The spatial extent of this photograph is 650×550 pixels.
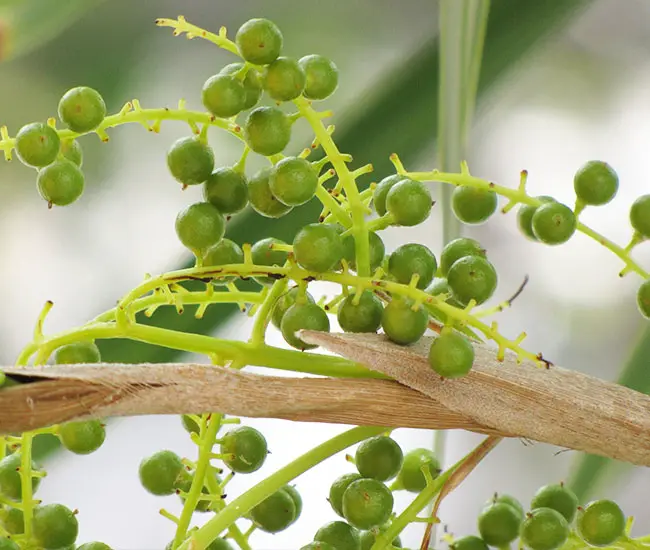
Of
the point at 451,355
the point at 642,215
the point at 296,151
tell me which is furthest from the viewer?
the point at 296,151

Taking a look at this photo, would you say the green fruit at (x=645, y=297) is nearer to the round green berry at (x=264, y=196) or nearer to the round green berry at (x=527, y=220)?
the round green berry at (x=527, y=220)

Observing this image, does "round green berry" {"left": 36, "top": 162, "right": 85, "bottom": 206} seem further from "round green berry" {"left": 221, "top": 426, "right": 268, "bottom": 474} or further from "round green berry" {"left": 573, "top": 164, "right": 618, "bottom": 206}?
"round green berry" {"left": 573, "top": 164, "right": 618, "bottom": 206}

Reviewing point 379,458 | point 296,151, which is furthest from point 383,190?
point 296,151

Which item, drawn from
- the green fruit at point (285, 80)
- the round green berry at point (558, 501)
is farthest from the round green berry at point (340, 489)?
the green fruit at point (285, 80)

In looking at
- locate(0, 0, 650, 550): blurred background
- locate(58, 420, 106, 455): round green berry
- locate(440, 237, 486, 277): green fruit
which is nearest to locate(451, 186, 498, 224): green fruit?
locate(440, 237, 486, 277): green fruit

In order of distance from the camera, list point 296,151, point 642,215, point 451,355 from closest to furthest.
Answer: point 451,355 → point 642,215 → point 296,151

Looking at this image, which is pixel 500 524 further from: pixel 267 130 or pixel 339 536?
pixel 267 130
